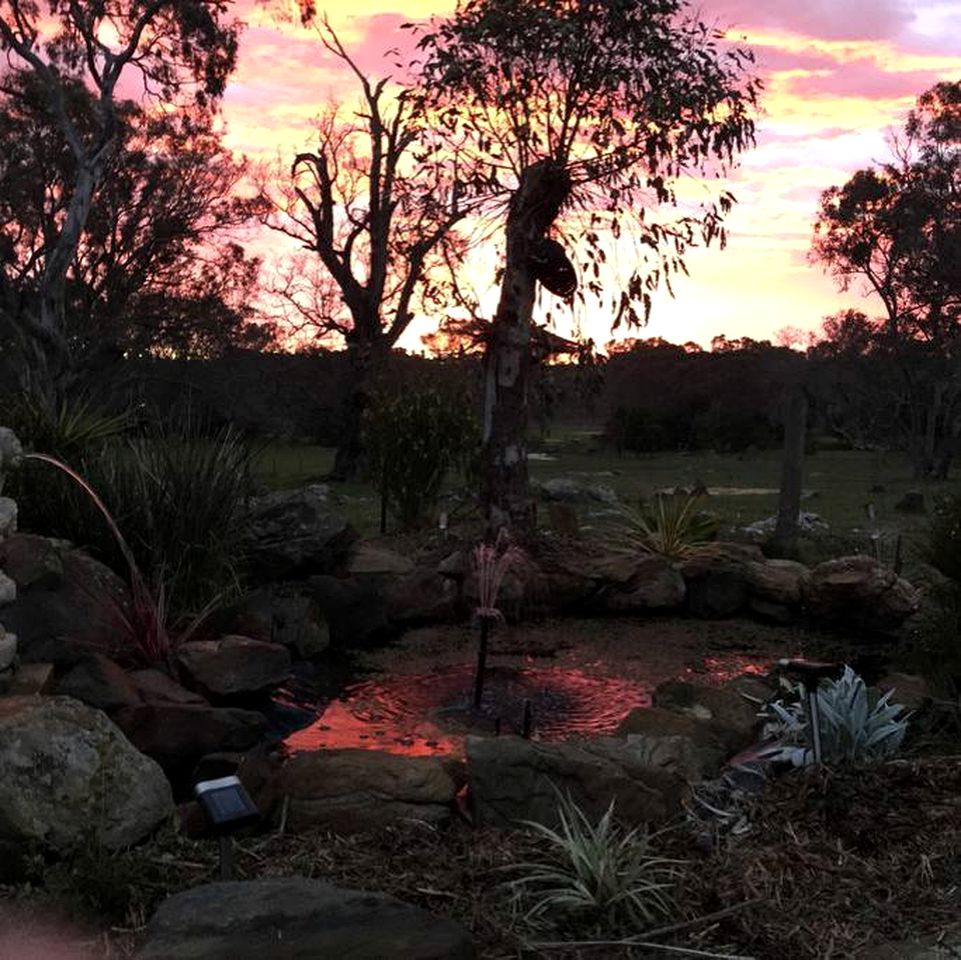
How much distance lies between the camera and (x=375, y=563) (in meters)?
9.35

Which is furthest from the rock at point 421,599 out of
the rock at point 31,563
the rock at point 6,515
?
the rock at point 6,515

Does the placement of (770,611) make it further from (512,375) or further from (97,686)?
(97,686)

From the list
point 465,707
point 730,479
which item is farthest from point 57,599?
point 730,479

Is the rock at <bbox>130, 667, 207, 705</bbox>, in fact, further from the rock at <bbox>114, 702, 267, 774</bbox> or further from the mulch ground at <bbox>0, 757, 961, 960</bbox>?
the mulch ground at <bbox>0, 757, 961, 960</bbox>

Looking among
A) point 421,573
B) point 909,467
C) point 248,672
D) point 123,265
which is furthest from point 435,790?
point 909,467

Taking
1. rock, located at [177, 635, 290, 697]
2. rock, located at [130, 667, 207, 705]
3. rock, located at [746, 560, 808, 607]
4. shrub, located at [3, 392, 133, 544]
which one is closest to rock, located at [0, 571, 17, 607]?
rock, located at [130, 667, 207, 705]

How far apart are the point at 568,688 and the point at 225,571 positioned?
2666 millimetres

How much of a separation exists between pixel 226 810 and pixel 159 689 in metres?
2.71

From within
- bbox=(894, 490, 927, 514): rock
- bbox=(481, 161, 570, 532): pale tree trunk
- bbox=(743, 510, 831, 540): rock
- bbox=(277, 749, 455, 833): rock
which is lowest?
bbox=(277, 749, 455, 833): rock

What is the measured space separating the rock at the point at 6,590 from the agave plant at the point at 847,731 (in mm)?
3782

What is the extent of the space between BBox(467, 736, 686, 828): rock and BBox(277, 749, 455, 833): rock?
7.2 inches

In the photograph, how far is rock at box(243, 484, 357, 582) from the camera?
8859mm

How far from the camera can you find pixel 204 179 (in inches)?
1177

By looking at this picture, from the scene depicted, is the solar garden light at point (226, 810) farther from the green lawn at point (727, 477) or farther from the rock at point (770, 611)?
the rock at point (770, 611)
